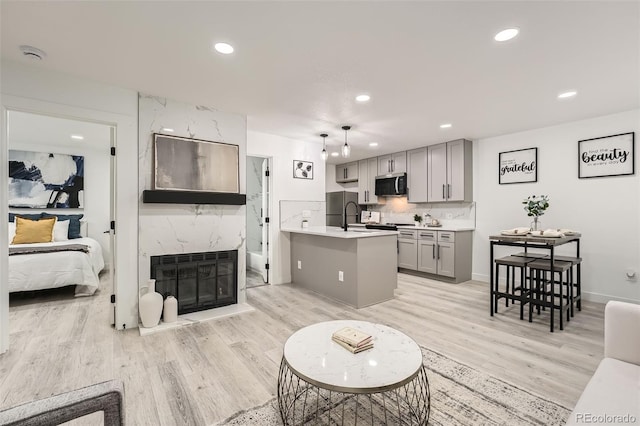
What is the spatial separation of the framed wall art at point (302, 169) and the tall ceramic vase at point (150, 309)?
282cm

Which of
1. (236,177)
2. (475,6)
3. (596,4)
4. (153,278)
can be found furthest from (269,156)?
(596,4)

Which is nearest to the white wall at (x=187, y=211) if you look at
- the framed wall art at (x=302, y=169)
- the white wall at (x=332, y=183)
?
the framed wall art at (x=302, y=169)

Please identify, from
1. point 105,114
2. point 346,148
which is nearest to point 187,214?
point 105,114

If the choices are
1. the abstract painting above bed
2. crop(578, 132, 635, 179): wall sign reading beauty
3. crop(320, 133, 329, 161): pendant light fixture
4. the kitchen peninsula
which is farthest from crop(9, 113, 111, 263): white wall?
crop(578, 132, 635, 179): wall sign reading beauty

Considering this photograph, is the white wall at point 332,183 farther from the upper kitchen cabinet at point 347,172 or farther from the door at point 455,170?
the door at point 455,170

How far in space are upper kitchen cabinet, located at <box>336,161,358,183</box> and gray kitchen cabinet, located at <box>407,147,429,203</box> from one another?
1.51 meters

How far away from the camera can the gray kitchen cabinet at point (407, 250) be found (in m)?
5.42

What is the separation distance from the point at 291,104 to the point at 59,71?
84.8 inches

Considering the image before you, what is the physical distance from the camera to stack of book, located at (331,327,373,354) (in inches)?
62.8

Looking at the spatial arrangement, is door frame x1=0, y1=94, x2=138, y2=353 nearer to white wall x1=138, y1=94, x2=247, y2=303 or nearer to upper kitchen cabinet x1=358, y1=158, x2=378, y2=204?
white wall x1=138, y1=94, x2=247, y2=303

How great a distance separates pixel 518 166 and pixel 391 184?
2.20 m

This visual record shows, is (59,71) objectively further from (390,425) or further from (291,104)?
(390,425)

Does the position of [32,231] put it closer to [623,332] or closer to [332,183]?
[332,183]

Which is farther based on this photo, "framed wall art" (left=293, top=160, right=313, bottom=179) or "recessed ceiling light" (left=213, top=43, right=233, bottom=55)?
"framed wall art" (left=293, top=160, right=313, bottom=179)
